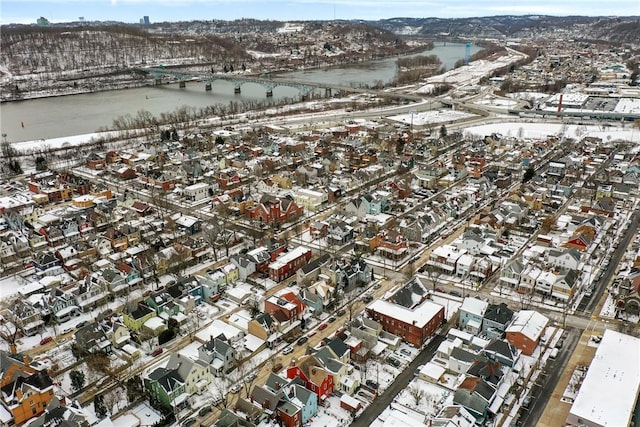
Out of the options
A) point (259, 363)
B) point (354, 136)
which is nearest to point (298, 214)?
point (259, 363)

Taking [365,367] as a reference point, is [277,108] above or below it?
above

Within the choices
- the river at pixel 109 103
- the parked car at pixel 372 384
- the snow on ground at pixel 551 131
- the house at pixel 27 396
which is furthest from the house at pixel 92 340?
the river at pixel 109 103

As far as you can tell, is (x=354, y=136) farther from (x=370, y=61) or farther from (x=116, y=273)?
(x=370, y=61)

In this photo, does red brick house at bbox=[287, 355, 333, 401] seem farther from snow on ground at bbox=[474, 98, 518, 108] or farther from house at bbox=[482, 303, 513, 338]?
snow on ground at bbox=[474, 98, 518, 108]

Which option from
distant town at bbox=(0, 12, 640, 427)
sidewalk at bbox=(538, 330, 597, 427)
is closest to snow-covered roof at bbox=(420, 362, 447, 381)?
distant town at bbox=(0, 12, 640, 427)

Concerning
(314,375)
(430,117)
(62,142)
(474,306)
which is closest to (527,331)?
(474,306)

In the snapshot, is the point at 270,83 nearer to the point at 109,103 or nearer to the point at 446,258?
the point at 109,103
